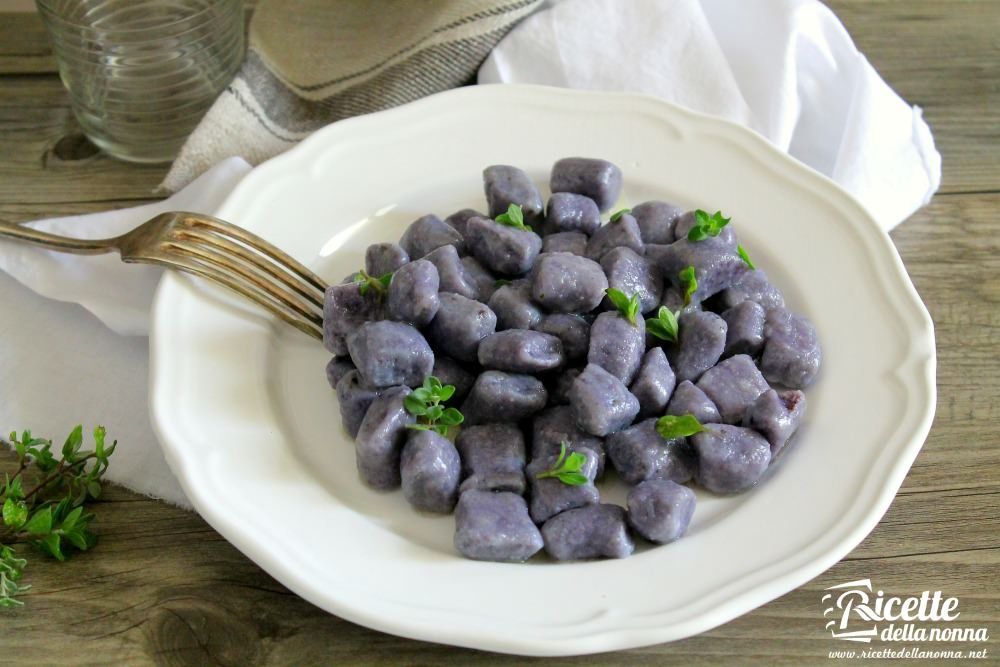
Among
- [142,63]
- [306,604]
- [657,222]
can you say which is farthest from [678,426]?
[142,63]

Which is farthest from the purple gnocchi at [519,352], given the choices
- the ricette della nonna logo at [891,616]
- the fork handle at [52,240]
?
the fork handle at [52,240]

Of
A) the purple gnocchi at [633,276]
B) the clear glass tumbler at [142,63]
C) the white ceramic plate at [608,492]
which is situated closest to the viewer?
the white ceramic plate at [608,492]

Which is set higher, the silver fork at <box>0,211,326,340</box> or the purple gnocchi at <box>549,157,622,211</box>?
the purple gnocchi at <box>549,157,622,211</box>

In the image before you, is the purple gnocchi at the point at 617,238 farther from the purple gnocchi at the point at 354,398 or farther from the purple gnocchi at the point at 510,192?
the purple gnocchi at the point at 354,398

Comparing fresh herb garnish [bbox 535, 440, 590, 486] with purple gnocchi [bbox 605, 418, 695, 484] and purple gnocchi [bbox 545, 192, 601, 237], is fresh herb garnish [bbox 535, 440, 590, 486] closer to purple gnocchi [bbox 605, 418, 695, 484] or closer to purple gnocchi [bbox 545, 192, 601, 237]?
→ purple gnocchi [bbox 605, 418, 695, 484]

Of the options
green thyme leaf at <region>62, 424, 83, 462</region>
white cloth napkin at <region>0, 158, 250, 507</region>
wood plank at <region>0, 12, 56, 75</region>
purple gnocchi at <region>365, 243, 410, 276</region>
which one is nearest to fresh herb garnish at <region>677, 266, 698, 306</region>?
purple gnocchi at <region>365, 243, 410, 276</region>

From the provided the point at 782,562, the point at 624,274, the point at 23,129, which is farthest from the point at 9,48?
the point at 782,562

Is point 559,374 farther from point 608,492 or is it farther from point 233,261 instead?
point 233,261
